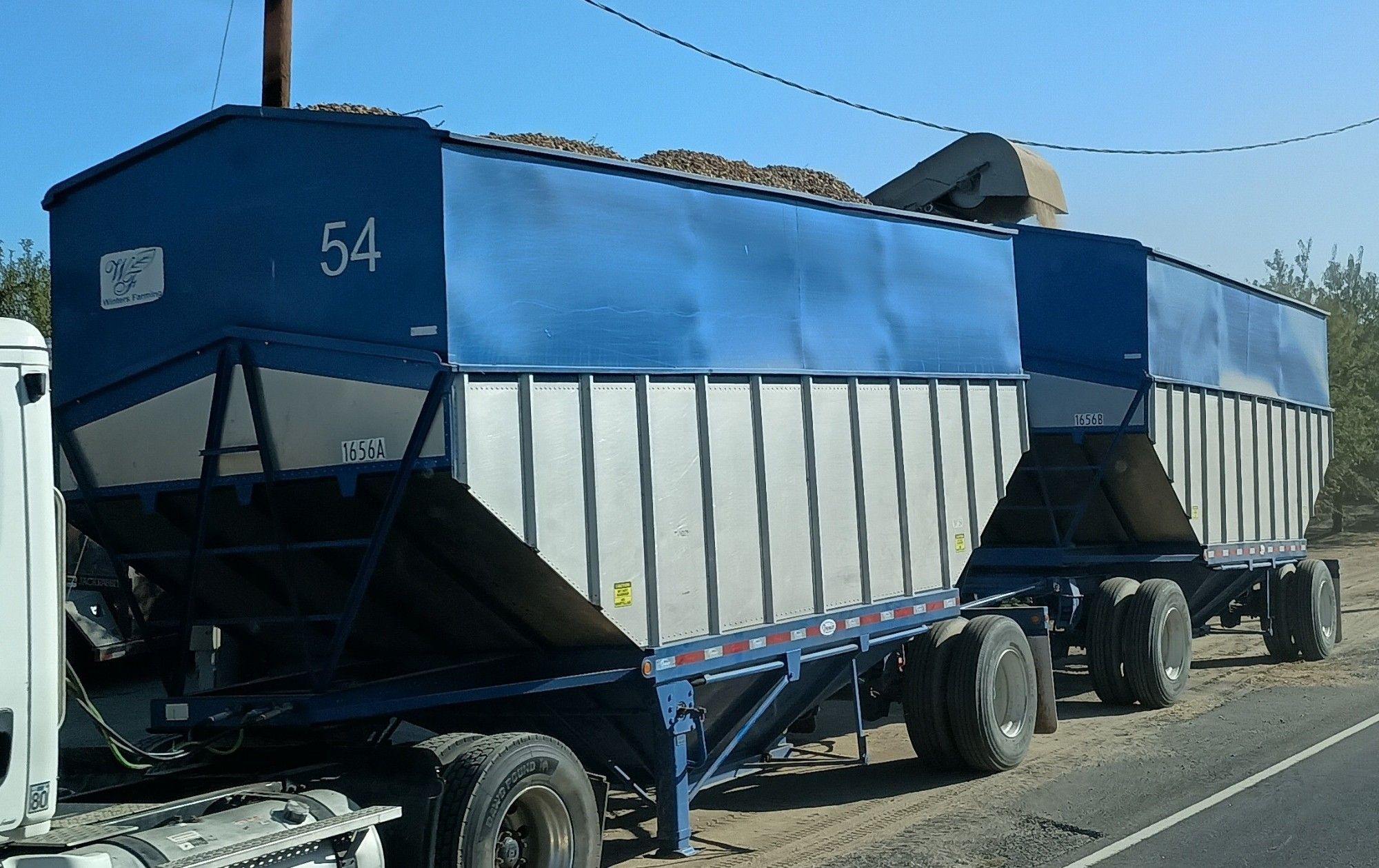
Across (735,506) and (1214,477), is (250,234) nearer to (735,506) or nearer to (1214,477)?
(735,506)

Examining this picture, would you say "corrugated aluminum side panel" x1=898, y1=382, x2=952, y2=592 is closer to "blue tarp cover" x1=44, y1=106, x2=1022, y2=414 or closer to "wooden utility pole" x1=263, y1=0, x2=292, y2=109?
"blue tarp cover" x1=44, y1=106, x2=1022, y2=414

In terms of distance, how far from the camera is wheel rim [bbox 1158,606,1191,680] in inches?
536

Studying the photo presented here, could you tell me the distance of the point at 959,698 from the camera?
1019cm

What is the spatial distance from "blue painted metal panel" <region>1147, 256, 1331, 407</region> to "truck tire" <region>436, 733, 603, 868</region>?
886 centimetres

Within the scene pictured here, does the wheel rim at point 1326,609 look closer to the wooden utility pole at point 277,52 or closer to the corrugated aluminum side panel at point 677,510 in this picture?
the corrugated aluminum side panel at point 677,510

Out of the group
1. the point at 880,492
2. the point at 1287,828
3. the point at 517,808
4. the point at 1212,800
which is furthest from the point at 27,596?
the point at 1212,800

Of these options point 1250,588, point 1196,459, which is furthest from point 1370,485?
point 1196,459

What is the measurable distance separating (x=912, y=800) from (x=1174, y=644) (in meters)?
5.33

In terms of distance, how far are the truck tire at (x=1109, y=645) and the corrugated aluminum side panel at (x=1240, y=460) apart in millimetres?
1376

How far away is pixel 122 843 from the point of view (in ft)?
16.2

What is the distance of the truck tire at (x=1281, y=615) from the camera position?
54.1 feet

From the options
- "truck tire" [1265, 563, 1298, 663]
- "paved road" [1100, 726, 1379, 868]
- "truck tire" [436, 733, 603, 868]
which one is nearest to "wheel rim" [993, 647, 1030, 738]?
"paved road" [1100, 726, 1379, 868]

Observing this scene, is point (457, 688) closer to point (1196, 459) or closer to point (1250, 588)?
point (1196, 459)

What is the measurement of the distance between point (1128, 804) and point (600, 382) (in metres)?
4.78
